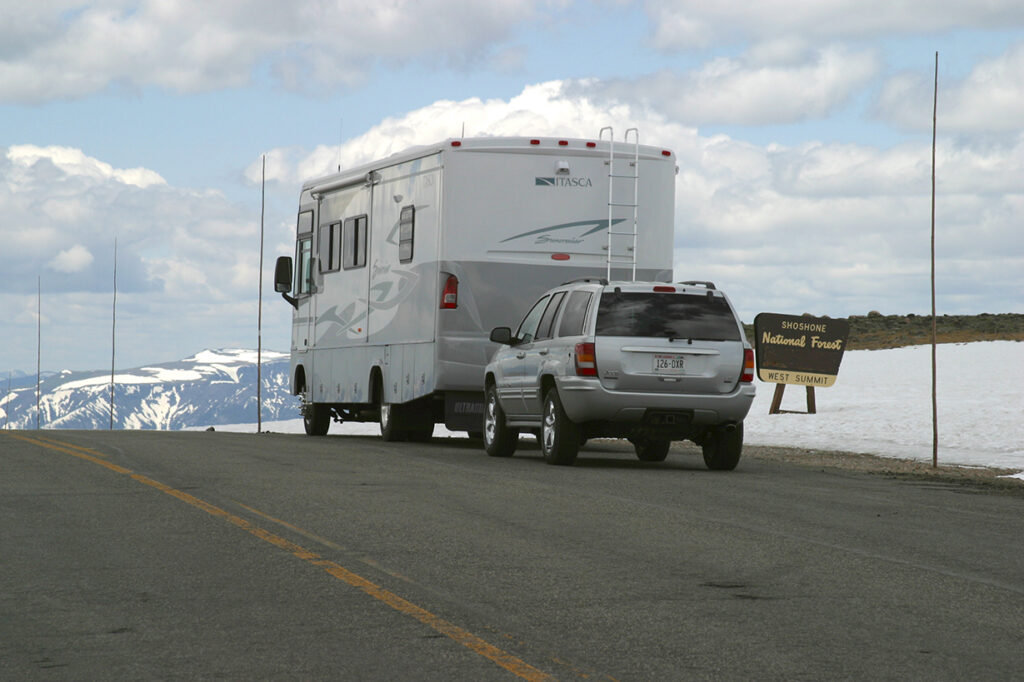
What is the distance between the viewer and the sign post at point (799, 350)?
28.1 meters

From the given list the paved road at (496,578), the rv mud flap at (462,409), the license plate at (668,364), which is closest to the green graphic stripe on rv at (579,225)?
the rv mud flap at (462,409)

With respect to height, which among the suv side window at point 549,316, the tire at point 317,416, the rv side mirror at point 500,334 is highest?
the suv side window at point 549,316

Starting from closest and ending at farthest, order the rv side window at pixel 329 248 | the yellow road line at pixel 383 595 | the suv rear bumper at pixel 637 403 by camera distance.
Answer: the yellow road line at pixel 383 595
the suv rear bumper at pixel 637 403
the rv side window at pixel 329 248

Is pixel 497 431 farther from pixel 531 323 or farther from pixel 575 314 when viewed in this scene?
pixel 575 314

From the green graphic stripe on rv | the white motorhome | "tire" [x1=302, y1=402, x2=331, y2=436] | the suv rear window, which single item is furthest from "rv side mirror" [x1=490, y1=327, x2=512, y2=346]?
"tire" [x1=302, y1=402, x2=331, y2=436]

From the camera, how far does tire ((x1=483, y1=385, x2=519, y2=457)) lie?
18250mm

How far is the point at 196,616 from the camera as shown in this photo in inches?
281

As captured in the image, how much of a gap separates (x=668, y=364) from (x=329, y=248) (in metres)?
9.46

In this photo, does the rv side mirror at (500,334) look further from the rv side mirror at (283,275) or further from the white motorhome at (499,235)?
the rv side mirror at (283,275)

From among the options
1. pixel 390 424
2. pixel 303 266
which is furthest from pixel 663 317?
pixel 303 266

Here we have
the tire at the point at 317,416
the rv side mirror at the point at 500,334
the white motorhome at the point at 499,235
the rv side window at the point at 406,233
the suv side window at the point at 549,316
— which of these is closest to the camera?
the suv side window at the point at 549,316

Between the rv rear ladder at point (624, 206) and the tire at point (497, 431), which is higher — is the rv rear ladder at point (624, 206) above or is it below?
above

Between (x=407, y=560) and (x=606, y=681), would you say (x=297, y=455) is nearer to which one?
(x=407, y=560)

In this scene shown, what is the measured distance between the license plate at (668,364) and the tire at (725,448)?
1.10 metres
